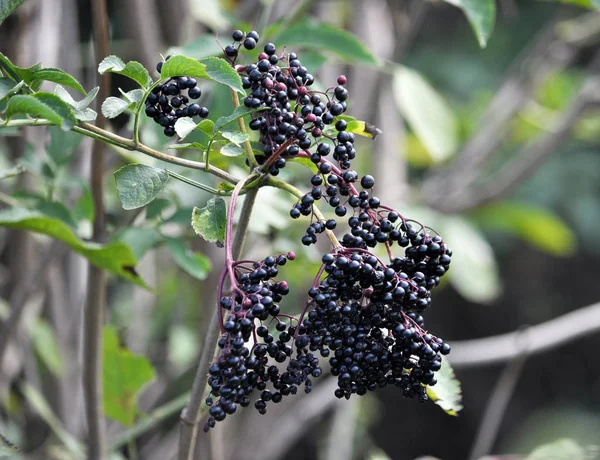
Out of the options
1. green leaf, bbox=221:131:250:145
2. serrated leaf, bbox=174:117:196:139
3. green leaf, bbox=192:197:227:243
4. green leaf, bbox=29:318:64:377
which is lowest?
green leaf, bbox=29:318:64:377

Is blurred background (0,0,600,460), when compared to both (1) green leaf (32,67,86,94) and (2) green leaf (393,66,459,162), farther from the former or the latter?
(1) green leaf (32,67,86,94)

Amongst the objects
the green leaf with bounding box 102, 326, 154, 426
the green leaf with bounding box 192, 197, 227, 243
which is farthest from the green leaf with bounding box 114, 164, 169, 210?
the green leaf with bounding box 102, 326, 154, 426

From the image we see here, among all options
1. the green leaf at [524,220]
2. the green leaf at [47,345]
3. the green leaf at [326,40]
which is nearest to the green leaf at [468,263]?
the green leaf at [524,220]

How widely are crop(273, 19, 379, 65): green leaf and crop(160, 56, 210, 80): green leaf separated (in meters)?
0.53

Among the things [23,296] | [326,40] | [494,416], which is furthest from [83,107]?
[494,416]

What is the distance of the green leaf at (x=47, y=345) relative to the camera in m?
1.54

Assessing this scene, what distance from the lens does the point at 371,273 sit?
1.94 feet

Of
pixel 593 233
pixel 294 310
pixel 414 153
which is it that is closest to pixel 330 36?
pixel 294 310

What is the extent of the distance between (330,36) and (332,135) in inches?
20.3

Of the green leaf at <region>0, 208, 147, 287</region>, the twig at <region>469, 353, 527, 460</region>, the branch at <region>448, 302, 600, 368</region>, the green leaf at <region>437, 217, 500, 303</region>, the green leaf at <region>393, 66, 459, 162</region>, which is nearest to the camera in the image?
the green leaf at <region>0, 208, 147, 287</region>

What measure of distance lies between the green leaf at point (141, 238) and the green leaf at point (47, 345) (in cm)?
68

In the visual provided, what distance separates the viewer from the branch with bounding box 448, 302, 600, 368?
5.05ft

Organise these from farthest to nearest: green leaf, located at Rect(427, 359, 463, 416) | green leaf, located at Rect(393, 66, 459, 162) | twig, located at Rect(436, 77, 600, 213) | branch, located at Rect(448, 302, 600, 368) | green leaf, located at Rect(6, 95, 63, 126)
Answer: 1. twig, located at Rect(436, 77, 600, 213)
2. green leaf, located at Rect(393, 66, 459, 162)
3. branch, located at Rect(448, 302, 600, 368)
4. green leaf, located at Rect(427, 359, 463, 416)
5. green leaf, located at Rect(6, 95, 63, 126)

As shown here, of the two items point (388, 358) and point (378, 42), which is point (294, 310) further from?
point (388, 358)
